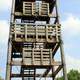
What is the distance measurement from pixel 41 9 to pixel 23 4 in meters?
1.47

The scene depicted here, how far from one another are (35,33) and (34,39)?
1.48 feet

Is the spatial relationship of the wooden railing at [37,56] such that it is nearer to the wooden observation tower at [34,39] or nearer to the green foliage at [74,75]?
the wooden observation tower at [34,39]

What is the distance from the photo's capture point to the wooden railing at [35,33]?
23.2m

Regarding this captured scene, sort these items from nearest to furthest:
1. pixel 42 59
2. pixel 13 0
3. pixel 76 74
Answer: pixel 42 59
pixel 13 0
pixel 76 74

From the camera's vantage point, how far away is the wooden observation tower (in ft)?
75.3

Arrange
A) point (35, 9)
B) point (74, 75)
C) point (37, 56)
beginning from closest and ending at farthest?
point (37, 56) → point (35, 9) → point (74, 75)

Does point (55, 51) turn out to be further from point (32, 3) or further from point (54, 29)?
point (32, 3)

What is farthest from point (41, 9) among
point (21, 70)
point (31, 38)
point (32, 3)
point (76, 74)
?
point (76, 74)

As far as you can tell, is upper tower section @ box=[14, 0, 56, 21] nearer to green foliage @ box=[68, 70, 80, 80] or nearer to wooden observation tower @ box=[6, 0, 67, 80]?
wooden observation tower @ box=[6, 0, 67, 80]

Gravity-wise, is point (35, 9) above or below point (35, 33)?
above

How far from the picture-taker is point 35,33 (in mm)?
23328

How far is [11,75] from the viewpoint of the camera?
2436 cm

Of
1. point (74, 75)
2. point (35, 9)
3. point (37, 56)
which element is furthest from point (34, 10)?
point (74, 75)

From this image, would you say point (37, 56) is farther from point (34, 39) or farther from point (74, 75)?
point (74, 75)
